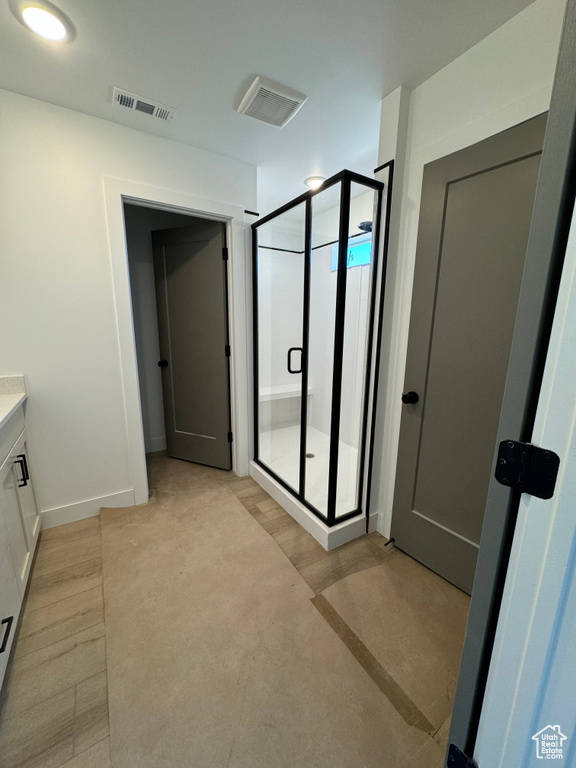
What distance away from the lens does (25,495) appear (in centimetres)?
174

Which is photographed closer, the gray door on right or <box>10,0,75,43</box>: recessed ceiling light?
<box>10,0,75,43</box>: recessed ceiling light

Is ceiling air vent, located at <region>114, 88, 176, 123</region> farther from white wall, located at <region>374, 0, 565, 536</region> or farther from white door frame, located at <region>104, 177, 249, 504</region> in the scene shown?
white wall, located at <region>374, 0, 565, 536</region>

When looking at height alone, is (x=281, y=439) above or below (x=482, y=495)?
below

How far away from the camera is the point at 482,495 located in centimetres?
152

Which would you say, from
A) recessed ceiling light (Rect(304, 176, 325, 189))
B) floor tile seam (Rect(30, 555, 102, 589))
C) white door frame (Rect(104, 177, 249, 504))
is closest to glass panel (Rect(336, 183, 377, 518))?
white door frame (Rect(104, 177, 249, 504))

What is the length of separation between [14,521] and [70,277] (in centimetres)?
145

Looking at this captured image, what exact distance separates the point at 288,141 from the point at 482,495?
250cm

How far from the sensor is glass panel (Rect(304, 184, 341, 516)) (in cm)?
189

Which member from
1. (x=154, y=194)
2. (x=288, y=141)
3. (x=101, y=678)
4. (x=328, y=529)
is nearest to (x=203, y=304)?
(x=154, y=194)

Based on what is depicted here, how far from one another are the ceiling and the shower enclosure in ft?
1.48

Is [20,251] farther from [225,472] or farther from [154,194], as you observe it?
[225,472]

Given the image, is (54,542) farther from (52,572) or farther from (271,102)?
(271,102)

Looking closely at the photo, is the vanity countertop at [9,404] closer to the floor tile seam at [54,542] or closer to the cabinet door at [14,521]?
the cabinet door at [14,521]

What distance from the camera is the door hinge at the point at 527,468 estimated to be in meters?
0.58
